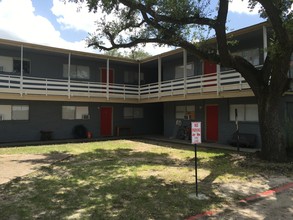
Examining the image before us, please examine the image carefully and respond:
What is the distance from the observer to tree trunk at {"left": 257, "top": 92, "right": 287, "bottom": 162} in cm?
1084

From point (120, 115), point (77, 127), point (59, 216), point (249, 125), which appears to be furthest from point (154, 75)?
point (59, 216)

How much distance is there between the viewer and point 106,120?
22.5 meters

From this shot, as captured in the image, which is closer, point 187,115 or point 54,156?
point 54,156

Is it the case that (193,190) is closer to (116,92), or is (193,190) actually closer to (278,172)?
(278,172)

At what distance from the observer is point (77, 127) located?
67.5ft

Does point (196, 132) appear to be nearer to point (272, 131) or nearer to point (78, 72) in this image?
point (272, 131)

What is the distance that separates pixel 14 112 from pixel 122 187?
1330cm

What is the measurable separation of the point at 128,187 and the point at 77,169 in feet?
10.3

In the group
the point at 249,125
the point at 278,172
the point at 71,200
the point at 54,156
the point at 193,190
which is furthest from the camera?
the point at 249,125

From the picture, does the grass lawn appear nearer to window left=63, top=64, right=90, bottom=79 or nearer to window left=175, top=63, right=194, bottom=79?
window left=175, top=63, right=194, bottom=79

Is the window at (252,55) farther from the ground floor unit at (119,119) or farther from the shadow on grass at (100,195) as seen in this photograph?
the shadow on grass at (100,195)

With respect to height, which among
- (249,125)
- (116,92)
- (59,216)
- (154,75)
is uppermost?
(154,75)

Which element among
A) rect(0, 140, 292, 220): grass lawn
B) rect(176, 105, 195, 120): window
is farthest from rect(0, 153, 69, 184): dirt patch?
rect(176, 105, 195, 120): window

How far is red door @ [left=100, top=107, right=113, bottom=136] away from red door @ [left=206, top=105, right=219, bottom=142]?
832cm
